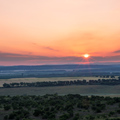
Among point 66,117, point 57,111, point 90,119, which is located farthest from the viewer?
point 57,111

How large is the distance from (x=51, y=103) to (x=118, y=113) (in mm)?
12158

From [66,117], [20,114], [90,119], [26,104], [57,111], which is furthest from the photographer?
[26,104]

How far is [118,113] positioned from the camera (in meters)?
21.9

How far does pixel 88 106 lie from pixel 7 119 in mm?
13448

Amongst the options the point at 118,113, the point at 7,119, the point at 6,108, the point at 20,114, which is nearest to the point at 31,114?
the point at 20,114

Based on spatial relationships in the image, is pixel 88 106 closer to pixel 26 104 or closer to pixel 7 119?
pixel 26 104

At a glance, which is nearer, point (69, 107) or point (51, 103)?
point (69, 107)

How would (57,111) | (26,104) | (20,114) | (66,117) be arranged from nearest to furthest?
(66,117) < (20,114) < (57,111) < (26,104)

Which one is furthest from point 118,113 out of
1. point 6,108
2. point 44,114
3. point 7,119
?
point 6,108

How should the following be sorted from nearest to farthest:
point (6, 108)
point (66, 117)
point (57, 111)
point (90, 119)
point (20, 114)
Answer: point (90, 119) → point (66, 117) → point (20, 114) → point (57, 111) → point (6, 108)

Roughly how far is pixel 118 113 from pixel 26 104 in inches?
647

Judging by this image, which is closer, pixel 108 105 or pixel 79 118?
pixel 79 118

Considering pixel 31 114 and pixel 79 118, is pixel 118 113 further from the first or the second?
pixel 31 114

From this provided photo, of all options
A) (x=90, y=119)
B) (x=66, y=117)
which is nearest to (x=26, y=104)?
(x=66, y=117)
